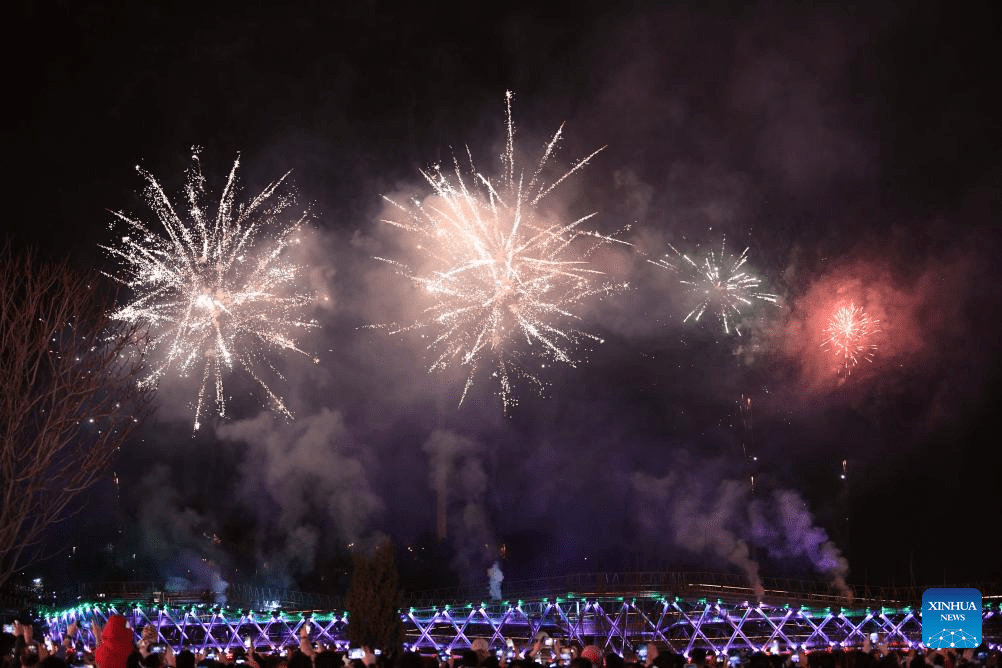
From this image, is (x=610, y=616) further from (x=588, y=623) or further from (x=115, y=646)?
(x=115, y=646)

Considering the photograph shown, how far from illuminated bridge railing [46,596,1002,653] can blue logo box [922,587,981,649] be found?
31.6 metres

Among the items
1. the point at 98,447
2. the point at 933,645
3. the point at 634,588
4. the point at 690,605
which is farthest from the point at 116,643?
the point at 690,605

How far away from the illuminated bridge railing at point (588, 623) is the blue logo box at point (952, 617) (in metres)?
31.6

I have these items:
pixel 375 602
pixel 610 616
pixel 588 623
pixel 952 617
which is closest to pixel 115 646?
pixel 952 617

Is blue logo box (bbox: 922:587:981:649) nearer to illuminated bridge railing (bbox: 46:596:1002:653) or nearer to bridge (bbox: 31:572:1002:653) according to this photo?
bridge (bbox: 31:572:1002:653)

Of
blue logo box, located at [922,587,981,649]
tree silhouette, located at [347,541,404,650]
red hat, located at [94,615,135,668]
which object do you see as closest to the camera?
red hat, located at [94,615,135,668]

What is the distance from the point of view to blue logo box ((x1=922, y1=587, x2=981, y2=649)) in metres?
13.0

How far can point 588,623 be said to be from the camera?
50031 millimetres

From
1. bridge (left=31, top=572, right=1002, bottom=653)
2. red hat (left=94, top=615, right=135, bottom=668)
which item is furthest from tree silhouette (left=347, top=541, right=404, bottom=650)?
red hat (left=94, top=615, right=135, bottom=668)

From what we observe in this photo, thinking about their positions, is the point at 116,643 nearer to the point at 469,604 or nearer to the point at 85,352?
the point at 85,352

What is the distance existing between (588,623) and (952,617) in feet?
126

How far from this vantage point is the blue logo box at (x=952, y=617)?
13.0 metres

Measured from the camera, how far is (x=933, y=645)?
12891 mm

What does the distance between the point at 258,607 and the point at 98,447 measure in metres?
42.2
